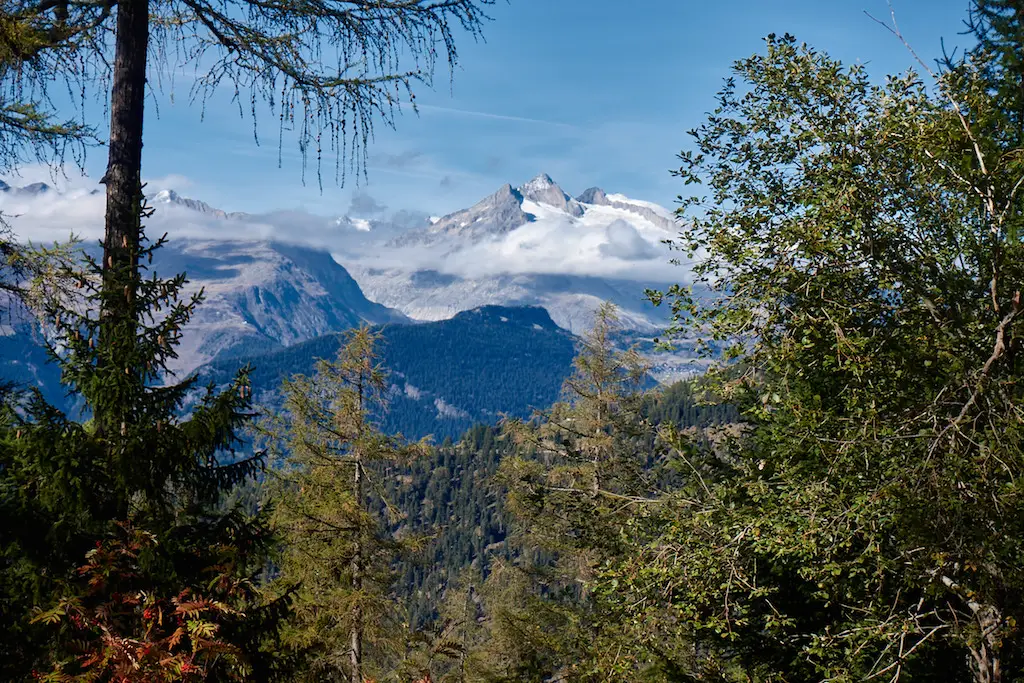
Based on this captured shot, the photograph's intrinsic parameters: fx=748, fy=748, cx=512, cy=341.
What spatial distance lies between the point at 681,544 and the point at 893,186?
14.7ft

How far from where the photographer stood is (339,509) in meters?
19.1

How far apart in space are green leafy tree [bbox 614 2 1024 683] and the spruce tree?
433cm

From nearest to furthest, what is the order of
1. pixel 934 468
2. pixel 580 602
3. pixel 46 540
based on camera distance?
pixel 46 540 < pixel 934 468 < pixel 580 602

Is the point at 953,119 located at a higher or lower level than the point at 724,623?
higher

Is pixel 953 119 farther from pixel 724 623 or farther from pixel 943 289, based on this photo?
pixel 724 623

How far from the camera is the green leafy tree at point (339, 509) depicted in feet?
60.0

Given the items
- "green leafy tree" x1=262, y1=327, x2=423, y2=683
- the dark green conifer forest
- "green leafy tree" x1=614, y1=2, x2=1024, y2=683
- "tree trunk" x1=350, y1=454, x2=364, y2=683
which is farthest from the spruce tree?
"tree trunk" x1=350, y1=454, x2=364, y2=683

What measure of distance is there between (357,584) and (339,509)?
2.06 metres

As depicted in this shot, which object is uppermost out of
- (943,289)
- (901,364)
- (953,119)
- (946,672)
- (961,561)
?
(953,119)

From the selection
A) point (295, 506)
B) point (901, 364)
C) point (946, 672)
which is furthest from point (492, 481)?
point (901, 364)

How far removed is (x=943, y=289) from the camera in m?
7.76

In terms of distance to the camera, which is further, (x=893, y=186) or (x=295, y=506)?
(x=295, y=506)

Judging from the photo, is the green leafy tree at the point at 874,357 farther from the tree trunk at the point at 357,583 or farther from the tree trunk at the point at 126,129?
the tree trunk at the point at 357,583

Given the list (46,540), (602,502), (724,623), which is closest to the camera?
(46,540)
